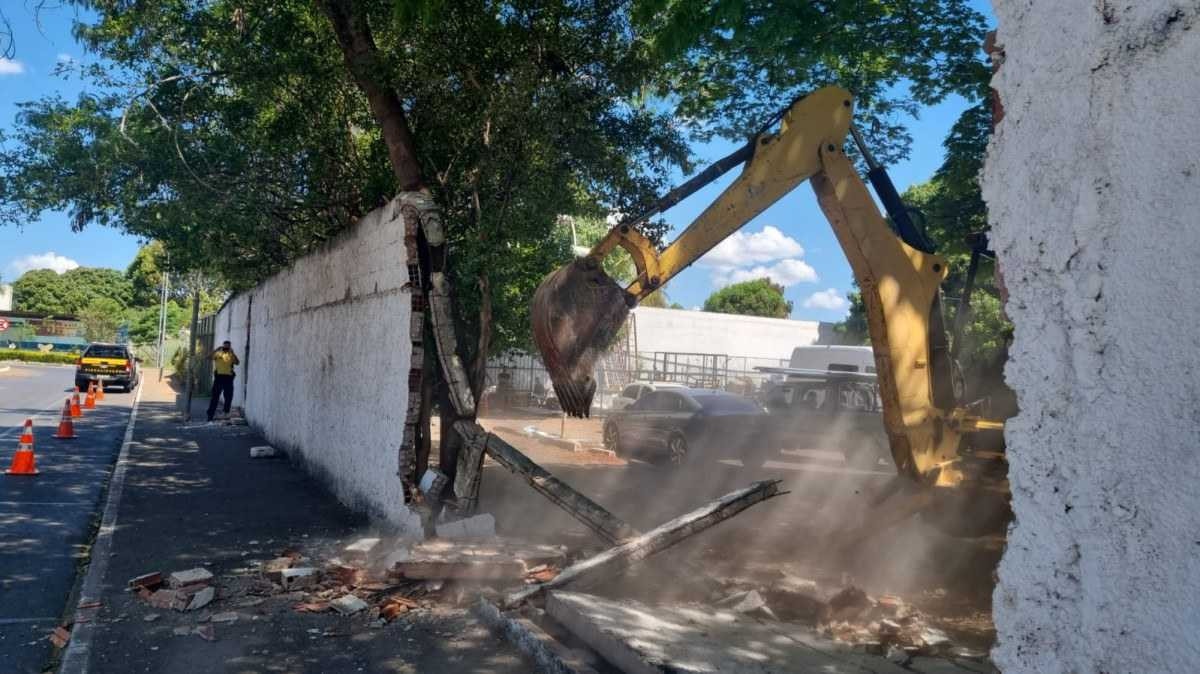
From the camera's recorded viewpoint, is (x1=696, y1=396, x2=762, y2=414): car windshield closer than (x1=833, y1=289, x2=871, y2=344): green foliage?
Yes

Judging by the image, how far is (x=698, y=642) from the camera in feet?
16.6

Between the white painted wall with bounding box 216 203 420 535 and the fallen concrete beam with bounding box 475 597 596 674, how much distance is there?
5.70 ft

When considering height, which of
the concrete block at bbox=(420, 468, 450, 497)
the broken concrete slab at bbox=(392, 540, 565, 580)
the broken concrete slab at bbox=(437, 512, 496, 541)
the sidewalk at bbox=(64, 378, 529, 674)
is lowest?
the sidewalk at bbox=(64, 378, 529, 674)

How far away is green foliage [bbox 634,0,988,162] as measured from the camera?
8.51m

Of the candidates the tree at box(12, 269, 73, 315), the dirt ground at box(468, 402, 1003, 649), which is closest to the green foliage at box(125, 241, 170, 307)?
the tree at box(12, 269, 73, 315)

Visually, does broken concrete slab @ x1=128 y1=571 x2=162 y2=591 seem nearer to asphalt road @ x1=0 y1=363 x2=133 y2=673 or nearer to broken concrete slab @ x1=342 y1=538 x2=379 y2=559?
asphalt road @ x1=0 y1=363 x2=133 y2=673

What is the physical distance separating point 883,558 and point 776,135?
13.4 ft

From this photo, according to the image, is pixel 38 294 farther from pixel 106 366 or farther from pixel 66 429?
pixel 66 429

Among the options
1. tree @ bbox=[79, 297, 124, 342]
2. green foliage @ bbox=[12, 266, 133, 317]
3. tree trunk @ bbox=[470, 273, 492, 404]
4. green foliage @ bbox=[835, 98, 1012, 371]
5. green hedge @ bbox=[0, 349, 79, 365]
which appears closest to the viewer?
tree trunk @ bbox=[470, 273, 492, 404]

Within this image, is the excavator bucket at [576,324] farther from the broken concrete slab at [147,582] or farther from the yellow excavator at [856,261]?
the broken concrete slab at [147,582]

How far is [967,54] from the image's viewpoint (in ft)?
31.0

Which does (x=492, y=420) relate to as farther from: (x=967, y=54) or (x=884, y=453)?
(x=967, y=54)

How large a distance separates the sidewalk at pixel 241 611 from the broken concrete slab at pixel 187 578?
0.35ft

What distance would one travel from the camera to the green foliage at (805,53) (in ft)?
27.9
